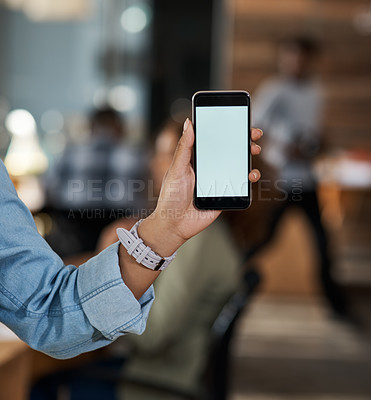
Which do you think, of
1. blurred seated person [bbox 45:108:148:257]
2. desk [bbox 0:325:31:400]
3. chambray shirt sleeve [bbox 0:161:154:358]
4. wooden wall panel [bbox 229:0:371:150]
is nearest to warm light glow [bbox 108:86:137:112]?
wooden wall panel [bbox 229:0:371:150]

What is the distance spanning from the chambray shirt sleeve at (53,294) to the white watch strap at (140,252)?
0.02 metres

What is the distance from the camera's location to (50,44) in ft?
20.1

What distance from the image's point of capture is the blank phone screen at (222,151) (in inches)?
29.0

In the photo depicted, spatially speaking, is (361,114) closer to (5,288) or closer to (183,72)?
(183,72)

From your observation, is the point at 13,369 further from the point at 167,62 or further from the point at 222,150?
the point at 167,62

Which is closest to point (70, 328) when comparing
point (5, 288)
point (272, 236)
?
point (5, 288)

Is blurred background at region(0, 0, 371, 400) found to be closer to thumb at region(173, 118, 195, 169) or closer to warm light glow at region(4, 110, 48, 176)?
warm light glow at region(4, 110, 48, 176)

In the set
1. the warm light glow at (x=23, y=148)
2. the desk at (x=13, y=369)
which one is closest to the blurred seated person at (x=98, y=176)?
the warm light glow at (x=23, y=148)

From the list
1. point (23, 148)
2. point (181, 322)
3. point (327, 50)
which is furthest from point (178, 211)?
point (327, 50)

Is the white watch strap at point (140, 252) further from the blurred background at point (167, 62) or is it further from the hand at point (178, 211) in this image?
the blurred background at point (167, 62)

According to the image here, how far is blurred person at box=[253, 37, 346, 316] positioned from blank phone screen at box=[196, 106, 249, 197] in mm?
3046

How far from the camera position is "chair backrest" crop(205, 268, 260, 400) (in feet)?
5.05

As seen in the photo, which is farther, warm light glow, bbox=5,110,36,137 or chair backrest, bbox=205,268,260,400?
warm light glow, bbox=5,110,36,137

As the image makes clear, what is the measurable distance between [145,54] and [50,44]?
0.84 m
